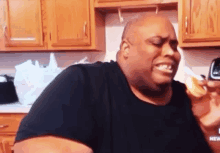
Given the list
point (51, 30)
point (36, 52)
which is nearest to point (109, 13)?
point (51, 30)

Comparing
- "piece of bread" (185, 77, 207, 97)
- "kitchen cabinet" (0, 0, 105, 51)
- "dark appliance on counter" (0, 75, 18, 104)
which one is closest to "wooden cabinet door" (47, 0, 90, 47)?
"kitchen cabinet" (0, 0, 105, 51)

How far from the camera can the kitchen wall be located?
1.89 m

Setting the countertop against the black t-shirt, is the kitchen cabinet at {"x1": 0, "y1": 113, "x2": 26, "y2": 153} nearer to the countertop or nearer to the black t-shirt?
the countertop

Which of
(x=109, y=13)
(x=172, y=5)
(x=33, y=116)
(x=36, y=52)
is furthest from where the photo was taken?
(x=36, y=52)

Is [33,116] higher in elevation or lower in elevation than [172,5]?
lower

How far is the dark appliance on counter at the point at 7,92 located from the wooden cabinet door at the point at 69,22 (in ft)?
1.62

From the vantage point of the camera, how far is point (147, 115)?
568 mm

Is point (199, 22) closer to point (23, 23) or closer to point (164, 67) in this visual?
point (164, 67)

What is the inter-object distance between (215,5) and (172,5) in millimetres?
305

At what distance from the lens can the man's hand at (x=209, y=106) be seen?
0.68 m

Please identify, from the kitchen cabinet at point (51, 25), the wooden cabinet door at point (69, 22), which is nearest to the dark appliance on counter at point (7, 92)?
the kitchen cabinet at point (51, 25)

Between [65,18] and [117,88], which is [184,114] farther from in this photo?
[65,18]

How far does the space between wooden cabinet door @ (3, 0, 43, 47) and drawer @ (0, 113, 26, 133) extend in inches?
23.0

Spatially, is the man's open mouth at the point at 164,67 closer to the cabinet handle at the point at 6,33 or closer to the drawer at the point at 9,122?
the drawer at the point at 9,122
